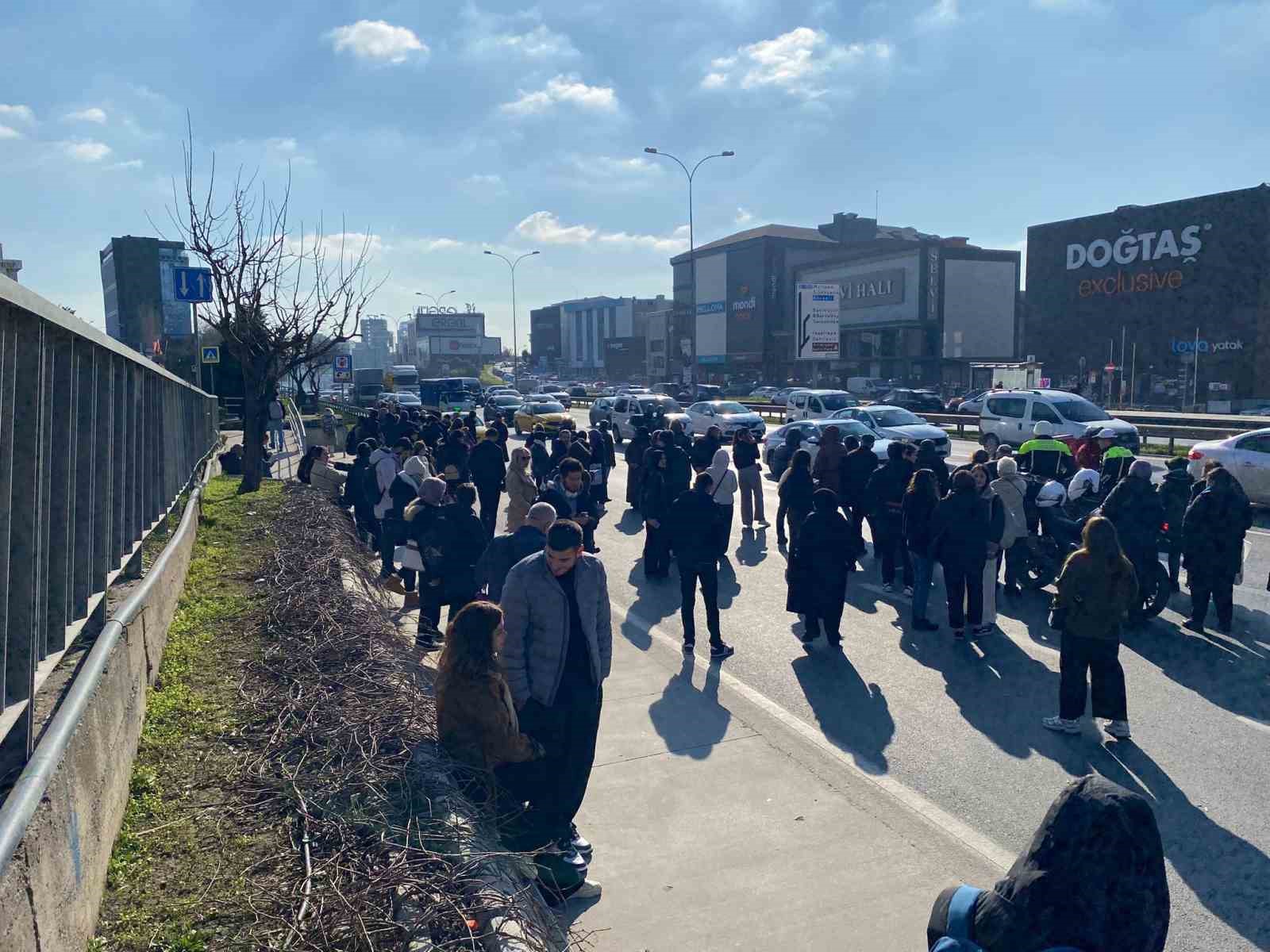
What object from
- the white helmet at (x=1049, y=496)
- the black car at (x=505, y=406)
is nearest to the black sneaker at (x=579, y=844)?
the white helmet at (x=1049, y=496)

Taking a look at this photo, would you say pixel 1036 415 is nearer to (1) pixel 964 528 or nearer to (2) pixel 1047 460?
(2) pixel 1047 460

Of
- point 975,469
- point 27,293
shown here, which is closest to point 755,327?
point 975,469

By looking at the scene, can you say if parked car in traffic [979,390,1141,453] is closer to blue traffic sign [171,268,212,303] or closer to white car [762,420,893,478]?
white car [762,420,893,478]

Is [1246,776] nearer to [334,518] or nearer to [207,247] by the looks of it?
[334,518]

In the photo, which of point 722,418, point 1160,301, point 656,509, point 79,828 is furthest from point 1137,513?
point 1160,301

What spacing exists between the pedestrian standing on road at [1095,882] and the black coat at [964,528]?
6847mm

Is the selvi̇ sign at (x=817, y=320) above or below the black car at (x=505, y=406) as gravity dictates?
above

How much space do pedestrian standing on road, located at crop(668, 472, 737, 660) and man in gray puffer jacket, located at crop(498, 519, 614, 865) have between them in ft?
12.1

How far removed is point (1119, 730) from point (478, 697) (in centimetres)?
464

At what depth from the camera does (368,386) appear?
6300 centimetres

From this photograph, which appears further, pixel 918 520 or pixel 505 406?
pixel 505 406

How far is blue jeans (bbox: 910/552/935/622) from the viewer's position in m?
9.62

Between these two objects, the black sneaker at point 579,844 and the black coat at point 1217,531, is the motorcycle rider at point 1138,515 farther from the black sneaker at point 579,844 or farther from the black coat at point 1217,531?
the black sneaker at point 579,844

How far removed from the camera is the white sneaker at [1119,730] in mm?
6754
